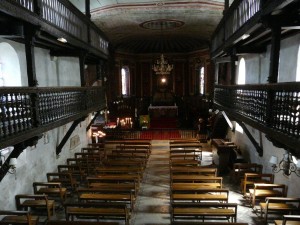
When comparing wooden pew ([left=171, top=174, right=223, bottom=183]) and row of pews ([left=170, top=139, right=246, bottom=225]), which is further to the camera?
wooden pew ([left=171, top=174, right=223, bottom=183])

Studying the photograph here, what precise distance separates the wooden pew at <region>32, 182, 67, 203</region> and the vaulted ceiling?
9012 millimetres

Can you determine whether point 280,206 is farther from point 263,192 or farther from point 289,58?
point 289,58

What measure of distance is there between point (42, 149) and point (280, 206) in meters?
9.93

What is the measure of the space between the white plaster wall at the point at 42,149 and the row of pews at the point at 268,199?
8761 mm

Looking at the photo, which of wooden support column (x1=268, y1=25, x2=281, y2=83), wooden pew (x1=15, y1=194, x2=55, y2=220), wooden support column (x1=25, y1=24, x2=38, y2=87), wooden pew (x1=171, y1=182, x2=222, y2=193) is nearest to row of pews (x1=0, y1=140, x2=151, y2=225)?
A: wooden pew (x1=15, y1=194, x2=55, y2=220)

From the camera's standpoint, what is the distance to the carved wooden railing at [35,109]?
6008mm

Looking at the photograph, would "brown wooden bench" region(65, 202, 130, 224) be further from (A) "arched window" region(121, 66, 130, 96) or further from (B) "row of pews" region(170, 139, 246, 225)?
(A) "arched window" region(121, 66, 130, 96)

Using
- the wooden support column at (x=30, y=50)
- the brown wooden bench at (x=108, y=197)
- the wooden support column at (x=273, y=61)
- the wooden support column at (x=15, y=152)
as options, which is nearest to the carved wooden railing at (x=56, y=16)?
the wooden support column at (x=30, y=50)

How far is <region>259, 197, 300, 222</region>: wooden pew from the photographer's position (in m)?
8.52

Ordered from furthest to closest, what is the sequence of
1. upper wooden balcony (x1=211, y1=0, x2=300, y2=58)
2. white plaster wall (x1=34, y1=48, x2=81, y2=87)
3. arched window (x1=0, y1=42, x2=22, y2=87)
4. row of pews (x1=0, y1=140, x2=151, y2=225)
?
white plaster wall (x1=34, y1=48, x2=81, y2=87), arched window (x1=0, y1=42, x2=22, y2=87), row of pews (x1=0, y1=140, x2=151, y2=225), upper wooden balcony (x1=211, y1=0, x2=300, y2=58)

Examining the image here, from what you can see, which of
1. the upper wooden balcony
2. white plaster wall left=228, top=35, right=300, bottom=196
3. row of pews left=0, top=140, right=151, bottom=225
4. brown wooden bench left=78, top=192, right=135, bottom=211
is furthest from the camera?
white plaster wall left=228, top=35, right=300, bottom=196

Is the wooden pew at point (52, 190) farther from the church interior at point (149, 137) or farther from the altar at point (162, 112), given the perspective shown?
the altar at point (162, 112)

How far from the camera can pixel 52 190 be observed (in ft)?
34.3

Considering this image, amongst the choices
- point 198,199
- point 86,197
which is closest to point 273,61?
point 198,199
